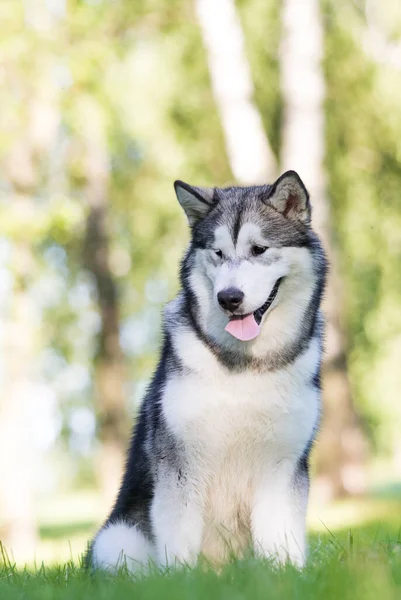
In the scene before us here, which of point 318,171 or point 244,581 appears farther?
point 318,171

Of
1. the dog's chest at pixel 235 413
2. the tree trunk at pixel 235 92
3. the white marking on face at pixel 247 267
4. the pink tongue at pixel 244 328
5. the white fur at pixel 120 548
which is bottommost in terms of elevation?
the white fur at pixel 120 548

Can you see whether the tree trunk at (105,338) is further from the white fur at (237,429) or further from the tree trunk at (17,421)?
the white fur at (237,429)

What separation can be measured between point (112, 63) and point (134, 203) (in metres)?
5.73

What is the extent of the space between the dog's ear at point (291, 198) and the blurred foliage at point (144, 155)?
6505 millimetres

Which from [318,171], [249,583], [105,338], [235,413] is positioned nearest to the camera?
[249,583]

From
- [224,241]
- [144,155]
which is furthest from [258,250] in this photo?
[144,155]

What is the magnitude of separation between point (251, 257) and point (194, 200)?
0.48 metres

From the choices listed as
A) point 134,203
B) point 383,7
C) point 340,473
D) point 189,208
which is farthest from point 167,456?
point 134,203

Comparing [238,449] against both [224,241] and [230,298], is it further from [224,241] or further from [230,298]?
[224,241]

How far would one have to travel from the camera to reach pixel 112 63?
11984 millimetres

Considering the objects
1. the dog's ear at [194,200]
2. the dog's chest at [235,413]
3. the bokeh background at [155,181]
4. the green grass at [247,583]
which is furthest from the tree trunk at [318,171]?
the green grass at [247,583]

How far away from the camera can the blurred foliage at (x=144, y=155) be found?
1105cm

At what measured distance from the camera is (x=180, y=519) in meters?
4.41

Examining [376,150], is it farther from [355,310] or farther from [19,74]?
[19,74]
